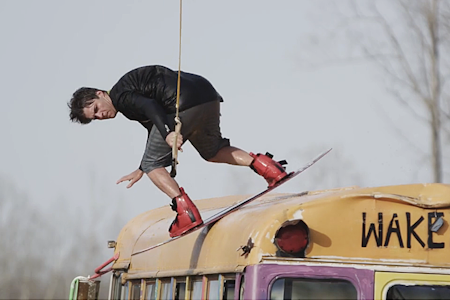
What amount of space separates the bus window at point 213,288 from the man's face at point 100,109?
1337mm

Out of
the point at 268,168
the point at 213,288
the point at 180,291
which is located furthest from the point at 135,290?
the point at 213,288

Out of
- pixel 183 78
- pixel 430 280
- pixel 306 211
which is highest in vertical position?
pixel 183 78

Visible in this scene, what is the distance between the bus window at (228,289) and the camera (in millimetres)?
4488

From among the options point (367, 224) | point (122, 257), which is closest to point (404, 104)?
point (122, 257)

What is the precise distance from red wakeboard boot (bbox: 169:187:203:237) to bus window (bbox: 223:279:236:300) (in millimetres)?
680

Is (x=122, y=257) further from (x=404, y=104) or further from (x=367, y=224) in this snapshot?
(x=404, y=104)

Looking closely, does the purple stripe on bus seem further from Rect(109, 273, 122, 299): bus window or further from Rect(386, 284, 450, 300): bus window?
Rect(109, 273, 122, 299): bus window

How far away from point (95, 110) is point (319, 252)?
1843 millimetres

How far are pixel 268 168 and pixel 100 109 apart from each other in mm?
1020

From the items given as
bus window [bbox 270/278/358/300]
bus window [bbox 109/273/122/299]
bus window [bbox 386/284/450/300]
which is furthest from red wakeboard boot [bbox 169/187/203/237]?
bus window [bbox 109/273/122/299]

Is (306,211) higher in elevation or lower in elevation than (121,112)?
lower

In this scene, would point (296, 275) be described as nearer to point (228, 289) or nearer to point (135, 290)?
point (228, 289)

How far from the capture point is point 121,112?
5.65 metres

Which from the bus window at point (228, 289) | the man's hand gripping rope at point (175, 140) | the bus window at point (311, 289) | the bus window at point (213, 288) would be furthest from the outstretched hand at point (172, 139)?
the bus window at point (311, 289)
